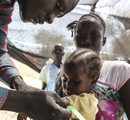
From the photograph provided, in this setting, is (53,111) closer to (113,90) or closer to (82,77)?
(82,77)

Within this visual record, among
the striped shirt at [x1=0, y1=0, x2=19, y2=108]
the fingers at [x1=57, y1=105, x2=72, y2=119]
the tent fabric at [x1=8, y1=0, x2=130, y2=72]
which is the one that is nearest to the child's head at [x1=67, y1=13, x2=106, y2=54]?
the striped shirt at [x1=0, y1=0, x2=19, y2=108]

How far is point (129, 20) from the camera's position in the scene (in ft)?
26.8

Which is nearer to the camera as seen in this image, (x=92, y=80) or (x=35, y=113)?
(x=35, y=113)

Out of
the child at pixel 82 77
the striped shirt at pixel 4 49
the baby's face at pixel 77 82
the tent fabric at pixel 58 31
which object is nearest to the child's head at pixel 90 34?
the child at pixel 82 77

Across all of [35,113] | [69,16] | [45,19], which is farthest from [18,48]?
[35,113]

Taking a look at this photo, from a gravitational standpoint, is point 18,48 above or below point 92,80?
below

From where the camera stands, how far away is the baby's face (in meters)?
2.23

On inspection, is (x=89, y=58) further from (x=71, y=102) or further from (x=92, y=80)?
(x=71, y=102)

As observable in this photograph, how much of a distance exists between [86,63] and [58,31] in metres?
5.43

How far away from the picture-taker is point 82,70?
2270 mm

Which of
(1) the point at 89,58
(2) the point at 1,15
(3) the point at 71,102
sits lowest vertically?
Result: (3) the point at 71,102

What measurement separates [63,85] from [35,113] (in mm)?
747

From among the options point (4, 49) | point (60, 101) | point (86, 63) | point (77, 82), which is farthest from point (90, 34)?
point (60, 101)

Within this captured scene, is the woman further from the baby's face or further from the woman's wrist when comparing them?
the woman's wrist
